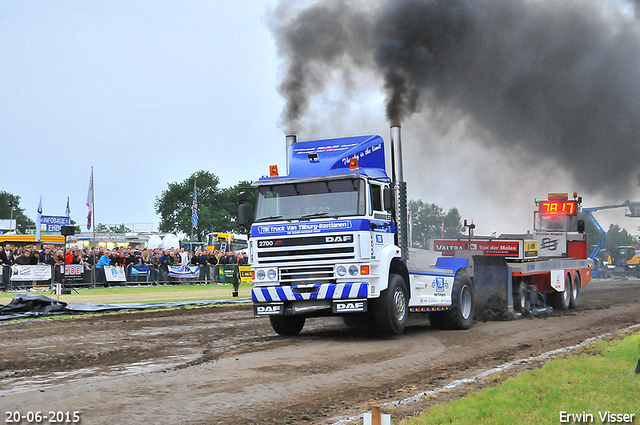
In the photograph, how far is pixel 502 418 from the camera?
5785 millimetres

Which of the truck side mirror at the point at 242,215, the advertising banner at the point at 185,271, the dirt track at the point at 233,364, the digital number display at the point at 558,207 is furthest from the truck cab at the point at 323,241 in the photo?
the advertising banner at the point at 185,271

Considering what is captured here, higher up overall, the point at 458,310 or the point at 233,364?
the point at 458,310

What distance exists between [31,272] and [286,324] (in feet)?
55.1

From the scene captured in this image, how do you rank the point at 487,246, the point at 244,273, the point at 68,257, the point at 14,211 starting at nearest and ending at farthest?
the point at 487,246 → the point at 68,257 → the point at 244,273 → the point at 14,211

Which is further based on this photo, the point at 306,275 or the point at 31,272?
the point at 31,272

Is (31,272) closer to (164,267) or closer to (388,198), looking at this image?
(164,267)

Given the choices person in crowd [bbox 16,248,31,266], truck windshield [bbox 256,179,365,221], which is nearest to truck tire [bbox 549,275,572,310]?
truck windshield [bbox 256,179,365,221]

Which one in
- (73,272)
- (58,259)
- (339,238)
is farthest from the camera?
(73,272)

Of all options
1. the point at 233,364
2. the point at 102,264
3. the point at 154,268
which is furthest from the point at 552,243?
the point at 102,264

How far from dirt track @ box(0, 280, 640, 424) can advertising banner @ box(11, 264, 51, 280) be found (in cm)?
1132

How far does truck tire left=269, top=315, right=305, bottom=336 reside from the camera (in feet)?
42.0

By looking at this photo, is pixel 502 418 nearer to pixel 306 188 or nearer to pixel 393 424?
pixel 393 424

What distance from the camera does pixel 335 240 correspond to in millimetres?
11328

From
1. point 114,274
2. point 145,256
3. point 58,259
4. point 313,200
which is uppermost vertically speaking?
point 313,200
